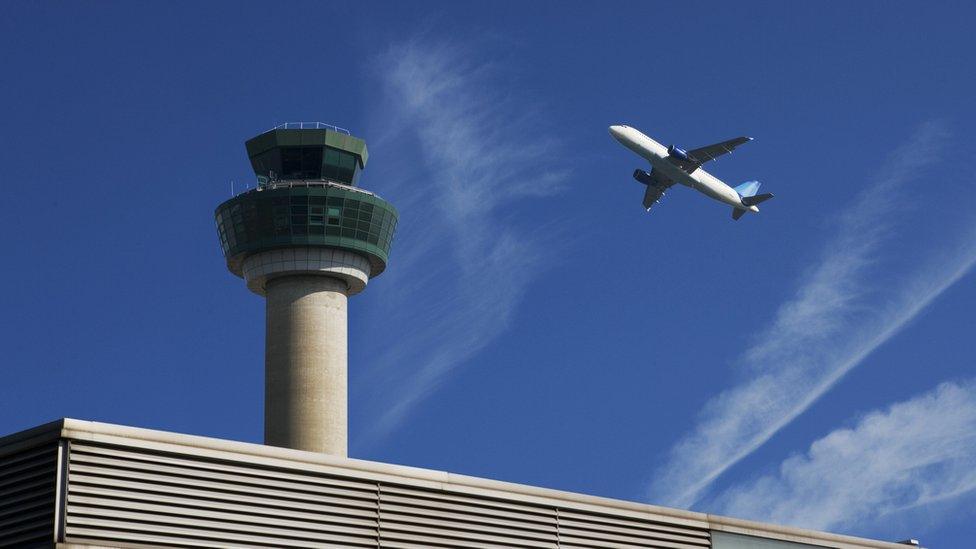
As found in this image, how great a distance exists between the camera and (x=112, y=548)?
37344mm

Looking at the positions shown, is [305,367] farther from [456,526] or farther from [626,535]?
[456,526]

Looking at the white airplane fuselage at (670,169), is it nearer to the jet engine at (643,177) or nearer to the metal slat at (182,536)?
the jet engine at (643,177)

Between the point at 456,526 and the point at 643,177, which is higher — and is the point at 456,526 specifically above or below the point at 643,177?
below

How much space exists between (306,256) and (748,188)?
64195mm

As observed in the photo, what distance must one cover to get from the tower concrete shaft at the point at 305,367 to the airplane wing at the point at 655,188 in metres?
43.1

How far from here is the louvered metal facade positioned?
37.3 meters

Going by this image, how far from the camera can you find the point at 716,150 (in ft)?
363

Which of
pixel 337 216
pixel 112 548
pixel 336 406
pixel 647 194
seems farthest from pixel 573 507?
pixel 647 194

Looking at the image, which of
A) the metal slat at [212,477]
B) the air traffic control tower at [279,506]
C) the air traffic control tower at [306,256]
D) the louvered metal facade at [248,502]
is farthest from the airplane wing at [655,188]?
the metal slat at [212,477]

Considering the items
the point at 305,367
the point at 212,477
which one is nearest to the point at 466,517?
the point at 212,477

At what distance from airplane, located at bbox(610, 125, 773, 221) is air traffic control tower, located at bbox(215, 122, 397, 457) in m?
28.7

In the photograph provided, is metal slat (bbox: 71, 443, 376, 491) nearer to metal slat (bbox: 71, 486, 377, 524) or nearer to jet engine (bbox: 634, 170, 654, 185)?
metal slat (bbox: 71, 486, 377, 524)

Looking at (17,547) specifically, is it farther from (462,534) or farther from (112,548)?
(462,534)

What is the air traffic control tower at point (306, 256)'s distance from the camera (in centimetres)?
7881
